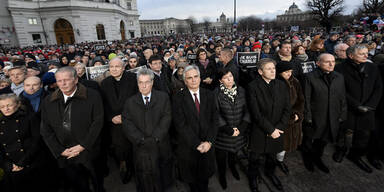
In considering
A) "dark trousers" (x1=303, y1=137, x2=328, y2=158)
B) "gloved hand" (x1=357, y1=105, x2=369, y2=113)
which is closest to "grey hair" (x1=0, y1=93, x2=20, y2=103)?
"dark trousers" (x1=303, y1=137, x2=328, y2=158)

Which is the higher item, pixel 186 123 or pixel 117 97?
pixel 117 97

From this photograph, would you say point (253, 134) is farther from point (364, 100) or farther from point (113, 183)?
point (113, 183)

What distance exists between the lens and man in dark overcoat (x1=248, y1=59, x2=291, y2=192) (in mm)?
2986

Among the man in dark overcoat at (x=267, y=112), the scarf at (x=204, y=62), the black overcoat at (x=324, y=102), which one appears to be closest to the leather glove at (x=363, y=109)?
the black overcoat at (x=324, y=102)

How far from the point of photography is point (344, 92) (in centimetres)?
338

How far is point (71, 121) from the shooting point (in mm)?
2814

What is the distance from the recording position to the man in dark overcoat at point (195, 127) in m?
2.81

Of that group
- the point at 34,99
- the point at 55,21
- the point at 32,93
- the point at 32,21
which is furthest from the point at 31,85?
the point at 32,21

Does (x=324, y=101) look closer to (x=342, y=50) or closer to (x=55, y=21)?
(x=342, y=50)

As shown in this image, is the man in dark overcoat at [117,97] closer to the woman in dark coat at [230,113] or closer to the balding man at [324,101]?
the woman in dark coat at [230,113]

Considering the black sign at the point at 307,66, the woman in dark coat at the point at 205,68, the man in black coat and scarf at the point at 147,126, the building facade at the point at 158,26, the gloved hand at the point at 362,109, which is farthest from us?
the building facade at the point at 158,26

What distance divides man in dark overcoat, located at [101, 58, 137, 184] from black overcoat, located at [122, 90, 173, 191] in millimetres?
638

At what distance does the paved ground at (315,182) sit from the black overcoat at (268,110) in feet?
2.48

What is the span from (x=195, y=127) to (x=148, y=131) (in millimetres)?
714
